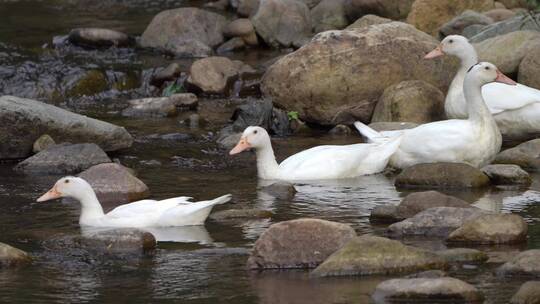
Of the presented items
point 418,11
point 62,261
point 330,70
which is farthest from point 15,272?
point 418,11

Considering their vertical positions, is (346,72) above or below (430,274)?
above

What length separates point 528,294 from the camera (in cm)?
823

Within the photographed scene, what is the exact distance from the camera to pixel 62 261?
392 inches

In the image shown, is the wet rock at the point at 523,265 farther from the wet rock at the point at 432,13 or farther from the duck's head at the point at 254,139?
the wet rock at the point at 432,13

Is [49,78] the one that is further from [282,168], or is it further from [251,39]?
[282,168]

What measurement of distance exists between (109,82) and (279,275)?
36.8ft

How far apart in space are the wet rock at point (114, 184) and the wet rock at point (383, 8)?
388 inches

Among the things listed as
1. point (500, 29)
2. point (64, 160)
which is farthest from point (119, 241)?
point (500, 29)

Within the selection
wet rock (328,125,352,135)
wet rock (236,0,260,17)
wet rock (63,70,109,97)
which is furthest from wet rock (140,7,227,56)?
wet rock (328,125,352,135)

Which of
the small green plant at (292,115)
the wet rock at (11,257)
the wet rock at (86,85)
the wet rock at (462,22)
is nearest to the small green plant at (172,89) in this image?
the wet rock at (86,85)

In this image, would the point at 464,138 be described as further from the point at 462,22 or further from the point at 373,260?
the point at 462,22

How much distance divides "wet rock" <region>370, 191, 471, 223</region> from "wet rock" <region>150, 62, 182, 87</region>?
9145 millimetres

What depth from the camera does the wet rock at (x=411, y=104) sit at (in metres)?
16.1

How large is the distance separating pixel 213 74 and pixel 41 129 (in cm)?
488
